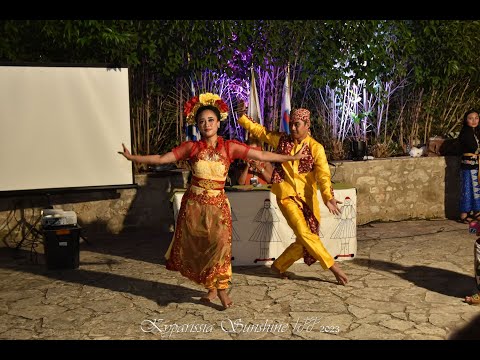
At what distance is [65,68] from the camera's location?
7605 millimetres

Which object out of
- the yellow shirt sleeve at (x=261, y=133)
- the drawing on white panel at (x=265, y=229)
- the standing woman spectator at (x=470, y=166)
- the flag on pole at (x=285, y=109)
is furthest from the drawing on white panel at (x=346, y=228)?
the standing woman spectator at (x=470, y=166)

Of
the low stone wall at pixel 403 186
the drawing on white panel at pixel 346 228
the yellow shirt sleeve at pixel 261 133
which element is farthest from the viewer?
the low stone wall at pixel 403 186

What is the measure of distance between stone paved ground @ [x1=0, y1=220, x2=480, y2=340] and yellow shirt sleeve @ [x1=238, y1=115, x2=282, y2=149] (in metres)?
1.37

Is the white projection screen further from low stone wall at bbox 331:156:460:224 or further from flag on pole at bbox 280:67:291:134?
low stone wall at bbox 331:156:460:224

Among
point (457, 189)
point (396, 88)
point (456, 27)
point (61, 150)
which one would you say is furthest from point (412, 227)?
point (61, 150)

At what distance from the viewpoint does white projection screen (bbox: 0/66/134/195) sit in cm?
743

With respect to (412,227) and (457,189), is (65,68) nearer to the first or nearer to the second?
(412,227)

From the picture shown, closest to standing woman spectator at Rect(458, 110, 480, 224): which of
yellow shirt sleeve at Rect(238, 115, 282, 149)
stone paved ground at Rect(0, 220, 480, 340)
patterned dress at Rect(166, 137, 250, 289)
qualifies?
stone paved ground at Rect(0, 220, 480, 340)

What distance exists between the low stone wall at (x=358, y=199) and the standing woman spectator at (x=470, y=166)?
50cm

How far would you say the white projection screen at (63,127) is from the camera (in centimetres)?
743

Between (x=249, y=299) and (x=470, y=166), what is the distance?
15.1ft

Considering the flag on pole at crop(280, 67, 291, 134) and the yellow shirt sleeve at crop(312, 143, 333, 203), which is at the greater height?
the flag on pole at crop(280, 67, 291, 134)

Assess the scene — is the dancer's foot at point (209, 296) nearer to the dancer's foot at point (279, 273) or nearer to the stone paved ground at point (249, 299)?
the stone paved ground at point (249, 299)

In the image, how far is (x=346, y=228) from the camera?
22.4 ft
